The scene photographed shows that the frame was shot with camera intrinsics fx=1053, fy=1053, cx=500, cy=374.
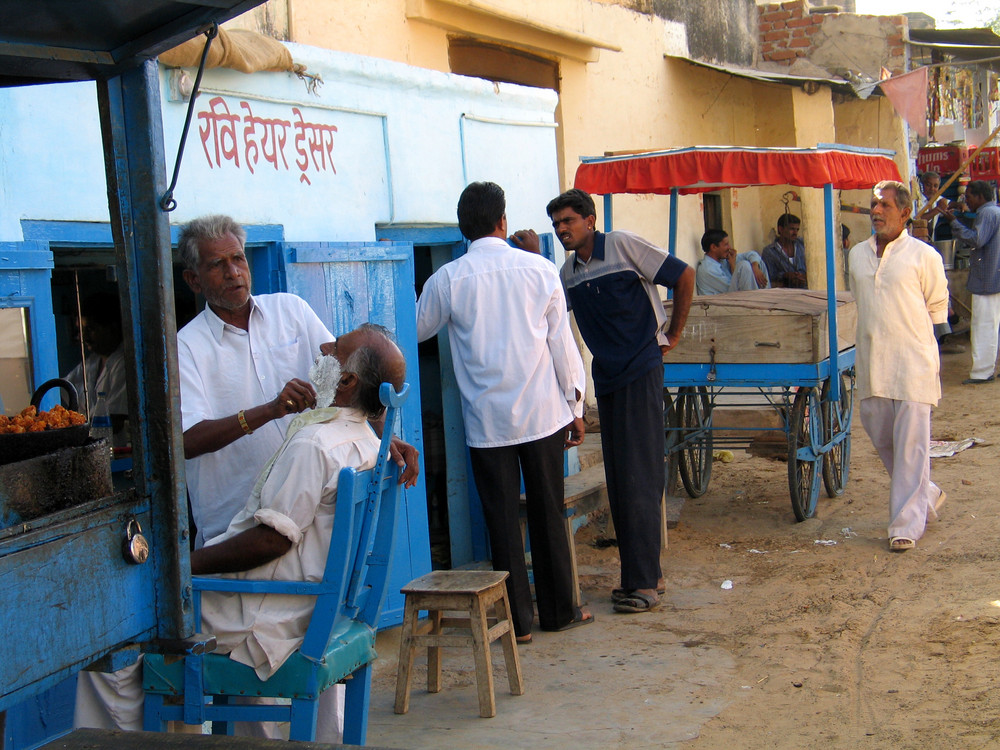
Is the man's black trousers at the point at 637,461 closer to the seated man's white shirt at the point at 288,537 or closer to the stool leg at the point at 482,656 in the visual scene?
the stool leg at the point at 482,656

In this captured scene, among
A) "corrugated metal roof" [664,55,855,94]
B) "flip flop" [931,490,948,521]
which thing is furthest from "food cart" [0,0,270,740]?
"corrugated metal roof" [664,55,855,94]

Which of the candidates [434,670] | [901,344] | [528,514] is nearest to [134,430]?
[434,670]

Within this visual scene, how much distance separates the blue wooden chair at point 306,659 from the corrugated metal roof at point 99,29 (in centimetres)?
103

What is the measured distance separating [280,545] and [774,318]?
4.54 m

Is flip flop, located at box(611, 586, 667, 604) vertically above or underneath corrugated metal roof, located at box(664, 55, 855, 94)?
underneath

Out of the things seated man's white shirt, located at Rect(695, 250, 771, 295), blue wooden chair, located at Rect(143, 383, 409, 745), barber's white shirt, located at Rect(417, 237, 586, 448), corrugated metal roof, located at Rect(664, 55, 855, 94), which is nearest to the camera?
blue wooden chair, located at Rect(143, 383, 409, 745)

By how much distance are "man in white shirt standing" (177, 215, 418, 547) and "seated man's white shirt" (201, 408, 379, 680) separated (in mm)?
345

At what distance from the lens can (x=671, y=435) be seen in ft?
24.6

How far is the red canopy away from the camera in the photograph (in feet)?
21.6

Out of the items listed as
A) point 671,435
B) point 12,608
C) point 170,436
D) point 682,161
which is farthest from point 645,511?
point 12,608

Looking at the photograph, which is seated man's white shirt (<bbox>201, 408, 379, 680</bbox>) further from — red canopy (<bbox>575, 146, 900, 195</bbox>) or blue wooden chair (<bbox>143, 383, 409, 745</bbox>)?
red canopy (<bbox>575, 146, 900, 195</bbox>)

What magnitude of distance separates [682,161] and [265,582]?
192 inches

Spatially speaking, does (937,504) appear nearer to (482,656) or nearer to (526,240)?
(526,240)

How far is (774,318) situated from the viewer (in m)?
6.71
